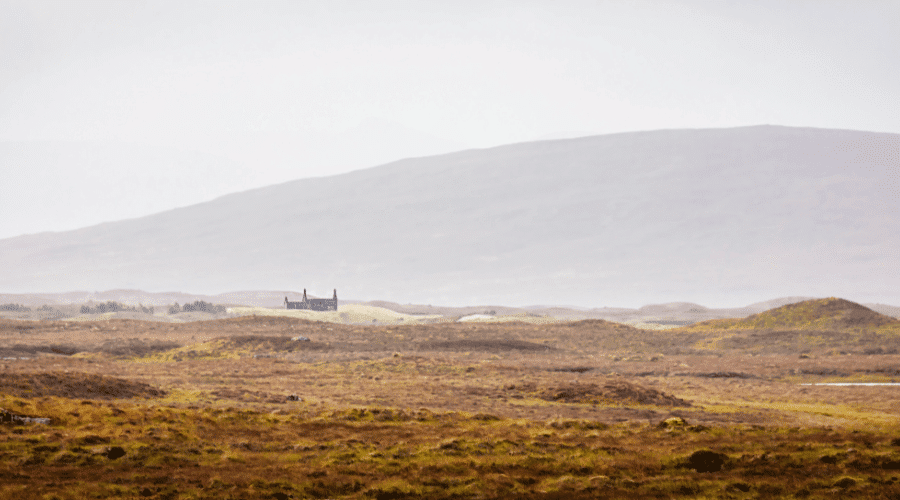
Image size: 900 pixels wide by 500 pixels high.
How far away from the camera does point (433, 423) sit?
65.3 ft

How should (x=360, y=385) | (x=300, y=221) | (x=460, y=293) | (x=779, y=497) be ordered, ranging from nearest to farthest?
(x=779, y=497)
(x=360, y=385)
(x=460, y=293)
(x=300, y=221)

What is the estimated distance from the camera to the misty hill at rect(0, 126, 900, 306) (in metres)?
156

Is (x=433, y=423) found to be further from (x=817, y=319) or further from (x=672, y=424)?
(x=817, y=319)

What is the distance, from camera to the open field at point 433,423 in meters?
13.3

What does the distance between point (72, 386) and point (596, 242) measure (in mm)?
155527

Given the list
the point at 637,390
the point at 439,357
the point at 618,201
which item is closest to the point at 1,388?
the point at 637,390

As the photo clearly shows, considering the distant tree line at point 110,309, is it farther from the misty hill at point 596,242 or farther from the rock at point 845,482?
the misty hill at point 596,242

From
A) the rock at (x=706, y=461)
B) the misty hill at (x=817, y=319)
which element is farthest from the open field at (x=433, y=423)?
the misty hill at (x=817, y=319)

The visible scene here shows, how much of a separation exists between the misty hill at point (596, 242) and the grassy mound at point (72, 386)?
133 meters

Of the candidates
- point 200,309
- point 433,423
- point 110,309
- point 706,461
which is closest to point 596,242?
point 200,309

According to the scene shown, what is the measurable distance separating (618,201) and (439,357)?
150m

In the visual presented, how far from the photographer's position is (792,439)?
17.8m

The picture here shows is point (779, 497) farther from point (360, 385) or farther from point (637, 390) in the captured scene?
point (360, 385)

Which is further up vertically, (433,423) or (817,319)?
(817,319)
